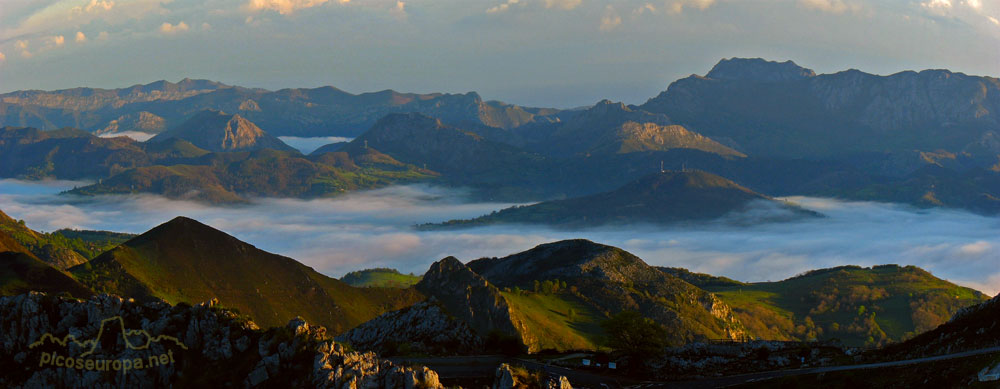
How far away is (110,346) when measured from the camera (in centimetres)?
8162

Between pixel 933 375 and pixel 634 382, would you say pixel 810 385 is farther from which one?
pixel 634 382

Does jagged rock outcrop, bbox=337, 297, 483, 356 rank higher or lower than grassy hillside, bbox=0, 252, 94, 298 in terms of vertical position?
lower

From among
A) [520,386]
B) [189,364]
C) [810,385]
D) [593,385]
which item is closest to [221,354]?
[189,364]

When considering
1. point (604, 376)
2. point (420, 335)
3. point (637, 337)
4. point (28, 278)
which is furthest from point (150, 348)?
point (28, 278)

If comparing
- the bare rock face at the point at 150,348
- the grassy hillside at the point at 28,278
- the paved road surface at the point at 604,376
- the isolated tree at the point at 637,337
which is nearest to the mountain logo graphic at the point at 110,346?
the bare rock face at the point at 150,348

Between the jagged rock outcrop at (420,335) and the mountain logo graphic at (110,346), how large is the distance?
3665cm

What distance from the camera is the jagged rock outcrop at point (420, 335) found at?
118125 mm

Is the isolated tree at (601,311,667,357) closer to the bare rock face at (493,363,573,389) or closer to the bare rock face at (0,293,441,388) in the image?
the bare rock face at (493,363,573,389)

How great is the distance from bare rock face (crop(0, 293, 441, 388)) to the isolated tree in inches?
1421

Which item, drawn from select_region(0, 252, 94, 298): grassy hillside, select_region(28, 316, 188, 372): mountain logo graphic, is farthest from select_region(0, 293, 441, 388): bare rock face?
select_region(0, 252, 94, 298): grassy hillside

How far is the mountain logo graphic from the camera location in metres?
79.8

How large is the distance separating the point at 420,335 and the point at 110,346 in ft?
165

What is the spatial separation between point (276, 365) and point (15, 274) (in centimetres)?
14076

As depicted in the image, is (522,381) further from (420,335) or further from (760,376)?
(420,335)
